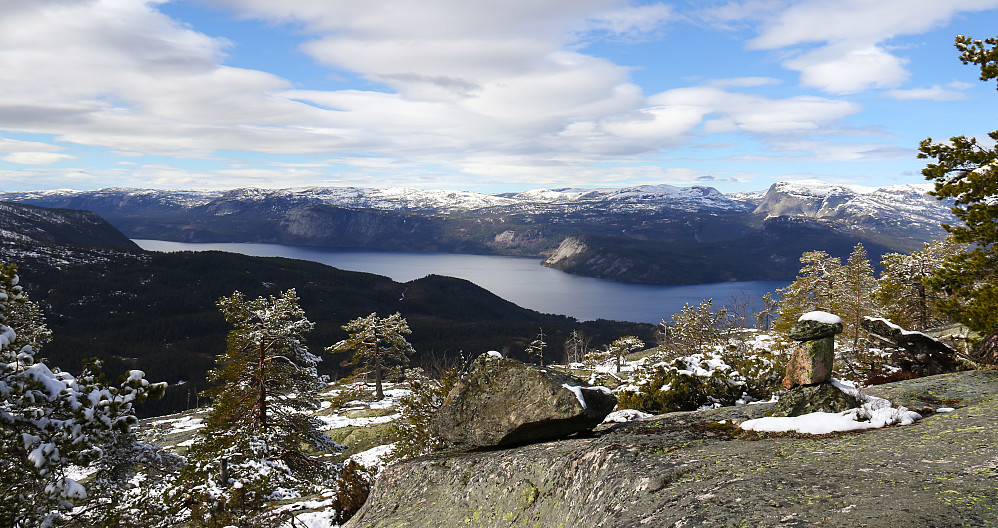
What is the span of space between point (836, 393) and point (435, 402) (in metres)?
19.3

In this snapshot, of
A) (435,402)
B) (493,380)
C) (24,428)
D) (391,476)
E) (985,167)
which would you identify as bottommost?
(435,402)

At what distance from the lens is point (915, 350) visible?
653 inches

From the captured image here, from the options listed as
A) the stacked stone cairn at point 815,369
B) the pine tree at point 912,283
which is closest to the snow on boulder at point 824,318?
the stacked stone cairn at point 815,369

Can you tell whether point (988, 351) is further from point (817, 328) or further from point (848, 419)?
point (848, 419)

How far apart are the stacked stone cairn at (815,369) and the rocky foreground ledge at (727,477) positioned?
4.00 ft

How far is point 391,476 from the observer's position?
13.4m

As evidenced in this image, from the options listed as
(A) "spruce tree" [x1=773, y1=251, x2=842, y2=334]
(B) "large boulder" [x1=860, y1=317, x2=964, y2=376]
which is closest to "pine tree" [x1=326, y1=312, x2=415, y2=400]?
(A) "spruce tree" [x1=773, y1=251, x2=842, y2=334]

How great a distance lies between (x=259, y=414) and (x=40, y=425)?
48.1 feet

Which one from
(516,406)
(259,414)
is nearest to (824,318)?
(516,406)

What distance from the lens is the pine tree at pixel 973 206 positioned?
1603 centimetres

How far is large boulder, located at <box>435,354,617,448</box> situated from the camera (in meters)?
11.6

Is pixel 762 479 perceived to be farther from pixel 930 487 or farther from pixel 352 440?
pixel 352 440

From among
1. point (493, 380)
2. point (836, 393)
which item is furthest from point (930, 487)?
point (493, 380)

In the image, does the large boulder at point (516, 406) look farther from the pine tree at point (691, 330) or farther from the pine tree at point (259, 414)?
the pine tree at point (691, 330)
